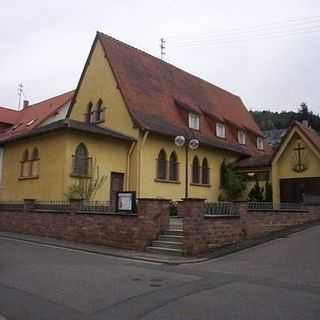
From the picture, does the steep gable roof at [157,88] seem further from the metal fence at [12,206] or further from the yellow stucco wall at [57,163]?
the metal fence at [12,206]

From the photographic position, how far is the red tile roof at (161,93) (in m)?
30.7

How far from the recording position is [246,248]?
60.0 ft

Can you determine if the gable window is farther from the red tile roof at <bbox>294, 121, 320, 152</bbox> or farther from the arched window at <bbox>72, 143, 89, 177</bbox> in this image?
the red tile roof at <bbox>294, 121, 320, 152</bbox>

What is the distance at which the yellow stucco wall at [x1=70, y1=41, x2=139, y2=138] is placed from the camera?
1168 inches

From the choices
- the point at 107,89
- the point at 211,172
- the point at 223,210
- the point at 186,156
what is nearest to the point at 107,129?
the point at 107,89

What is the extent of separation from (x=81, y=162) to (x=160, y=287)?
53.6ft

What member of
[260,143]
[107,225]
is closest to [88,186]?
[107,225]

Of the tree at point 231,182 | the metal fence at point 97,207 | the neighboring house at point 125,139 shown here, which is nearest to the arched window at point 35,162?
the neighboring house at point 125,139

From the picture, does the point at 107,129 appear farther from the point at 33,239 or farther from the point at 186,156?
the point at 33,239

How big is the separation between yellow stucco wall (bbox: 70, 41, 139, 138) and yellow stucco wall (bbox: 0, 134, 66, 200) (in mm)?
4393

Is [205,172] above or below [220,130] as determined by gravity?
below

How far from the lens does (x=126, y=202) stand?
63.6ft

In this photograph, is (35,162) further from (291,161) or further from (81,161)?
(291,161)

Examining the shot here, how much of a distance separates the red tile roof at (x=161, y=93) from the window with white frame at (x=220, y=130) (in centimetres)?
52
